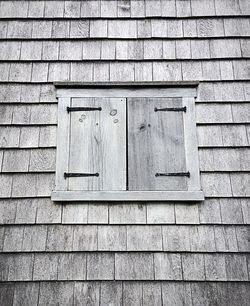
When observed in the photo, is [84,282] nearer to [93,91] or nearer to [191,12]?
[93,91]

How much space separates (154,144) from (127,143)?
0.25m

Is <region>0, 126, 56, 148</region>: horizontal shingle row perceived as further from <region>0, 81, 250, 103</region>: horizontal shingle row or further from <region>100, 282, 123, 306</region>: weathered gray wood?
<region>100, 282, 123, 306</region>: weathered gray wood

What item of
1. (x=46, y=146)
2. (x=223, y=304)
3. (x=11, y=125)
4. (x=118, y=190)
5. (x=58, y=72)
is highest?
(x=58, y=72)

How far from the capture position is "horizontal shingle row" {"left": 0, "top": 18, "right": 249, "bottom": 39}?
3.54m

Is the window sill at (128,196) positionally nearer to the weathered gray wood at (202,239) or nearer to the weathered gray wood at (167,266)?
the weathered gray wood at (202,239)

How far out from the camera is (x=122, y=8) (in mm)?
3629

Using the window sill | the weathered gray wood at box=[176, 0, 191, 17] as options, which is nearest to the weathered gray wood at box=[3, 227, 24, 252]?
the window sill

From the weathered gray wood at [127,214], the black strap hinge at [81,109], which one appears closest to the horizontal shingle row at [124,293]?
the weathered gray wood at [127,214]

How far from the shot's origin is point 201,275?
9.50 feet

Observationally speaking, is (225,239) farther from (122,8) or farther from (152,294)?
(122,8)

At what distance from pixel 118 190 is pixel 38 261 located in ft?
2.94

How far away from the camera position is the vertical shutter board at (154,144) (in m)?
3.11

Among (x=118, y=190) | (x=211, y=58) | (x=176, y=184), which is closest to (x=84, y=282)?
(x=118, y=190)

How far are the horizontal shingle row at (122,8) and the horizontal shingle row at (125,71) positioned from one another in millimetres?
550
